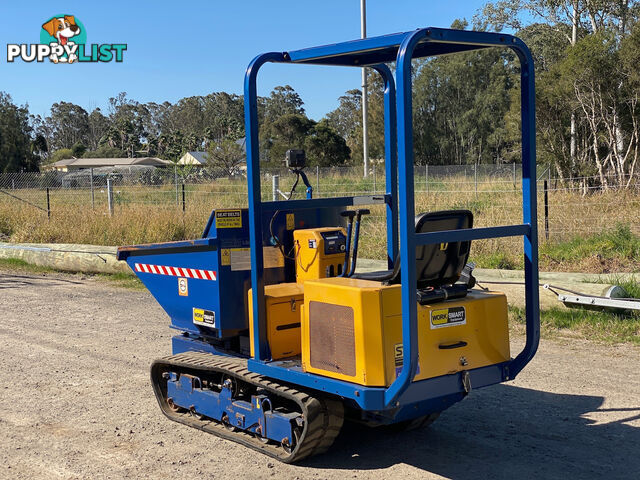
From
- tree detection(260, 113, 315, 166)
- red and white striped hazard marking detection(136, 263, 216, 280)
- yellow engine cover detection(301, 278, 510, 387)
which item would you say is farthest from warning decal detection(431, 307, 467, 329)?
tree detection(260, 113, 315, 166)

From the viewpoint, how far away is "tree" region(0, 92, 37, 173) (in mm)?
55219

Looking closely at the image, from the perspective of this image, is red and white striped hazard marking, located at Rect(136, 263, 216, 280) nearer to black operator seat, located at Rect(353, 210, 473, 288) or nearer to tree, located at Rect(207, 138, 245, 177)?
black operator seat, located at Rect(353, 210, 473, 288)

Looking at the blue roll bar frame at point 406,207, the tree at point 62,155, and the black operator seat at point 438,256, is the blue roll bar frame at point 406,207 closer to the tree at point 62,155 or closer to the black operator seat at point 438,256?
the black operator seat at point 438,256

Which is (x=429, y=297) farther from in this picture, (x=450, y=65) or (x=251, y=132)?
(x=450, y=65)

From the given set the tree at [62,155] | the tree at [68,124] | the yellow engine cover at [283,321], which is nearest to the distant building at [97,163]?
the tree at [62,155]

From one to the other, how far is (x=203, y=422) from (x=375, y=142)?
5033cm

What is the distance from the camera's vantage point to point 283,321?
16.4 feet

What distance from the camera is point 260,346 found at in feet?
16.1

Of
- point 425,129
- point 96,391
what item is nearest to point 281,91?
point 425,129

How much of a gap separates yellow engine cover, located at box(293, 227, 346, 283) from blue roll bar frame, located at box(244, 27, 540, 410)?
247mm

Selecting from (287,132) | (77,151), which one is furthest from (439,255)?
(77,151)

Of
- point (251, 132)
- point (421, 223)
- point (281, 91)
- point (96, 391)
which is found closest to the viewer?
point (421, 223)

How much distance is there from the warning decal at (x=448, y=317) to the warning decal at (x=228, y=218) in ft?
5.94

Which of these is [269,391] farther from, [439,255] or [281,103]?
[281,103]
